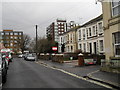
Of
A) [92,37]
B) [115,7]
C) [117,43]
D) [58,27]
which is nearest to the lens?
[117,43]

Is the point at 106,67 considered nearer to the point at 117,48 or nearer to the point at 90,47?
the point at 117,48

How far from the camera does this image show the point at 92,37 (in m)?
28.3

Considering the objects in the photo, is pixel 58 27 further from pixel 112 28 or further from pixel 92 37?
pixel 112 28

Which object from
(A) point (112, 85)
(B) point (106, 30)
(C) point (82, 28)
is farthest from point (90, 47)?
(A) point (112, 85)

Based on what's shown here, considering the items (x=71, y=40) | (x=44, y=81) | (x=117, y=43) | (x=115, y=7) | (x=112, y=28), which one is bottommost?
(x=44, y=81)

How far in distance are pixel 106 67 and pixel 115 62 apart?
0.98 m

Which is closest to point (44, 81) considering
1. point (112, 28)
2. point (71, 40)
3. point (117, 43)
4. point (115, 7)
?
point (117, 43)

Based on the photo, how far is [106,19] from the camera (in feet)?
44.7

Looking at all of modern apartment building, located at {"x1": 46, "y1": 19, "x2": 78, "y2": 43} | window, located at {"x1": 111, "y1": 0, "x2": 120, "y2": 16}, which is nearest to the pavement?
window, located at {"x1": 111, "y1": 0, "x2": 120, "y2": 16}

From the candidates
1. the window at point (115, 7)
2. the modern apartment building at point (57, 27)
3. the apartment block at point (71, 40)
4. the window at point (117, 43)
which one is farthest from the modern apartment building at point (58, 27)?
the window at point (117, 43)

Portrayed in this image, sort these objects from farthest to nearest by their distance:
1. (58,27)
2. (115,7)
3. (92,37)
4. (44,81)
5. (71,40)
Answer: (58,27)
(71,40)
(92,37)
(115,7)
(44,81)

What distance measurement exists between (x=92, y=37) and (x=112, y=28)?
1589cm

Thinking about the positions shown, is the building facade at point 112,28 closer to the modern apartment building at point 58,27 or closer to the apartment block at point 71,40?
the apartment block at point 71,40

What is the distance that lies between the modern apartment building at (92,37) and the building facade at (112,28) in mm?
10856
